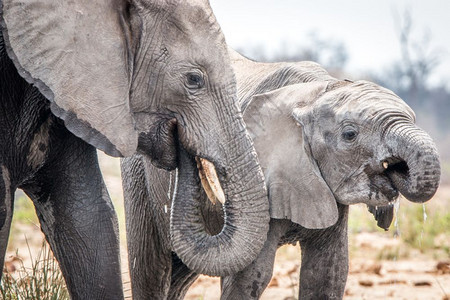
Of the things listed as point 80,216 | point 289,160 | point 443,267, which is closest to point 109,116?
point 80,216

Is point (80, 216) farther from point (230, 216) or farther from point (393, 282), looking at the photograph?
point (393, 282)

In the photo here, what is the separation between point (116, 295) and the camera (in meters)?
3.77

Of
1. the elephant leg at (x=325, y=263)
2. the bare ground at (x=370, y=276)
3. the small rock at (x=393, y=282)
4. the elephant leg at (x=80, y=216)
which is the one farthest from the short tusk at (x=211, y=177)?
the small rock at (x=393, y=282)

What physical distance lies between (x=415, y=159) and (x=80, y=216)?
1.28 meters

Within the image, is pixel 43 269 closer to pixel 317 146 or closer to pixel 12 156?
pixel 12 156

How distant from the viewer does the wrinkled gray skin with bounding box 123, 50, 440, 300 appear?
3.79m

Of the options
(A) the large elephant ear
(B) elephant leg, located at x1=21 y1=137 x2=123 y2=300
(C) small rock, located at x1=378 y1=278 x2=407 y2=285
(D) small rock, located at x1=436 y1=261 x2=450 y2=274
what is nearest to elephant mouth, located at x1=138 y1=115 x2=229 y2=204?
(A) the large elephant ear

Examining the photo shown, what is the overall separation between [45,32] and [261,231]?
42.1 inches

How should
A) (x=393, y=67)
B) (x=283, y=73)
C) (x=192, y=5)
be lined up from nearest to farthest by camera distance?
(x=192, y=5), (x=283, y=73), (x=393, y=67)

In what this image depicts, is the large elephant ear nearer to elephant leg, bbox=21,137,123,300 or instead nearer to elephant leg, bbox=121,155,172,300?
elephant leg, bbox=21,137,123,300

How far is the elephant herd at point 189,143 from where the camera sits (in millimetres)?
3305

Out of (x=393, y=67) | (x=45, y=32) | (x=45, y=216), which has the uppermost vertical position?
(x=393, y=67)

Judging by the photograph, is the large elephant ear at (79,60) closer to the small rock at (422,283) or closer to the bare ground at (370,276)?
the bare ground at (370,276)

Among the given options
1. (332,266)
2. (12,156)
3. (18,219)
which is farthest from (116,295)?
(18,219)
